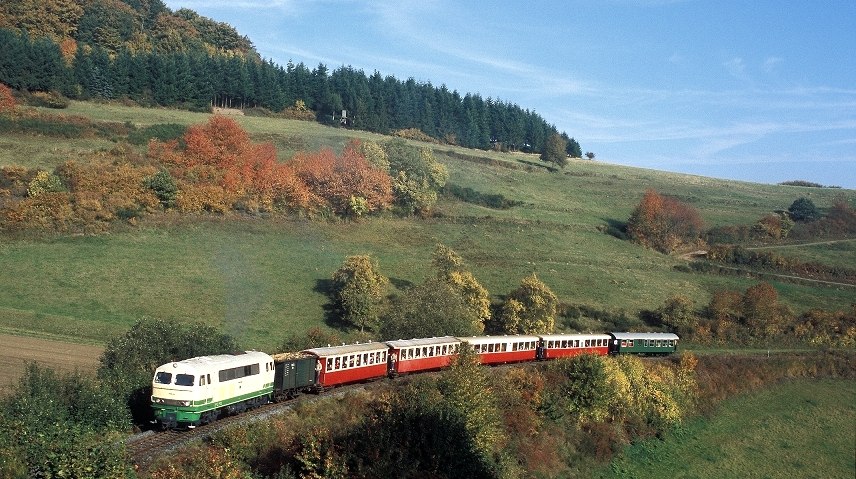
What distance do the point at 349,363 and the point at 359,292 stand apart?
822 inches

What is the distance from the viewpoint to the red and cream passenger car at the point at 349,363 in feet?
108

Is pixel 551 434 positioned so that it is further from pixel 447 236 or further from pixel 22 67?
pixel 22 67

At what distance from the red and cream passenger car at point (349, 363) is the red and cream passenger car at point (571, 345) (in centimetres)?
1413

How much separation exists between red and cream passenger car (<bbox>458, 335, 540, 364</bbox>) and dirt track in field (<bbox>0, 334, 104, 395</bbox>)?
1993 cm

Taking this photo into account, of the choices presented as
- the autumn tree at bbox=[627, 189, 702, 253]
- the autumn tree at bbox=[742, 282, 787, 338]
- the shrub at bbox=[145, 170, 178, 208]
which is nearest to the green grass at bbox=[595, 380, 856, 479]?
the autumn tree at bbox=[742, 282, 787, 338]

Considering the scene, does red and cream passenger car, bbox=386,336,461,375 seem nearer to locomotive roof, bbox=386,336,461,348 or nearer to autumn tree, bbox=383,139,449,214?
locomotive roof, bbox=386,336,461,348

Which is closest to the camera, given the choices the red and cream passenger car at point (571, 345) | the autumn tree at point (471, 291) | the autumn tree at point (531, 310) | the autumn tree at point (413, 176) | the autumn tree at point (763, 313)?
the red and cream passenger car at point (571, 345)

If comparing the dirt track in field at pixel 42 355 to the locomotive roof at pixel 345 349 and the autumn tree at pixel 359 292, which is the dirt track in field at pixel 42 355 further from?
the autumn tree at pixel 359 292

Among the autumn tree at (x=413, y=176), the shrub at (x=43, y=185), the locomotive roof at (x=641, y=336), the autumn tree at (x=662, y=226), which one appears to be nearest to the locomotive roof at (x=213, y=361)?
the locomotive roof at (x=641, y=336)

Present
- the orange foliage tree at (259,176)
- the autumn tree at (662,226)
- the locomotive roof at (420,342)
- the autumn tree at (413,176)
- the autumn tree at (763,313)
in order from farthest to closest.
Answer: the autumn tree at (662,226)
the autumn tree at (413,176)
the orange foliage tree at (259,176)
the autumn tree at (763,313)
the locomotive roof at (420,342)

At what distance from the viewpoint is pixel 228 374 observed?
27.2m

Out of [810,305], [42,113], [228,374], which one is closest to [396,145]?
[42,113]

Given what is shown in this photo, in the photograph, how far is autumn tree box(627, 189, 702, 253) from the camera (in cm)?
8956

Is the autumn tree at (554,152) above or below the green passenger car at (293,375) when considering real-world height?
above
